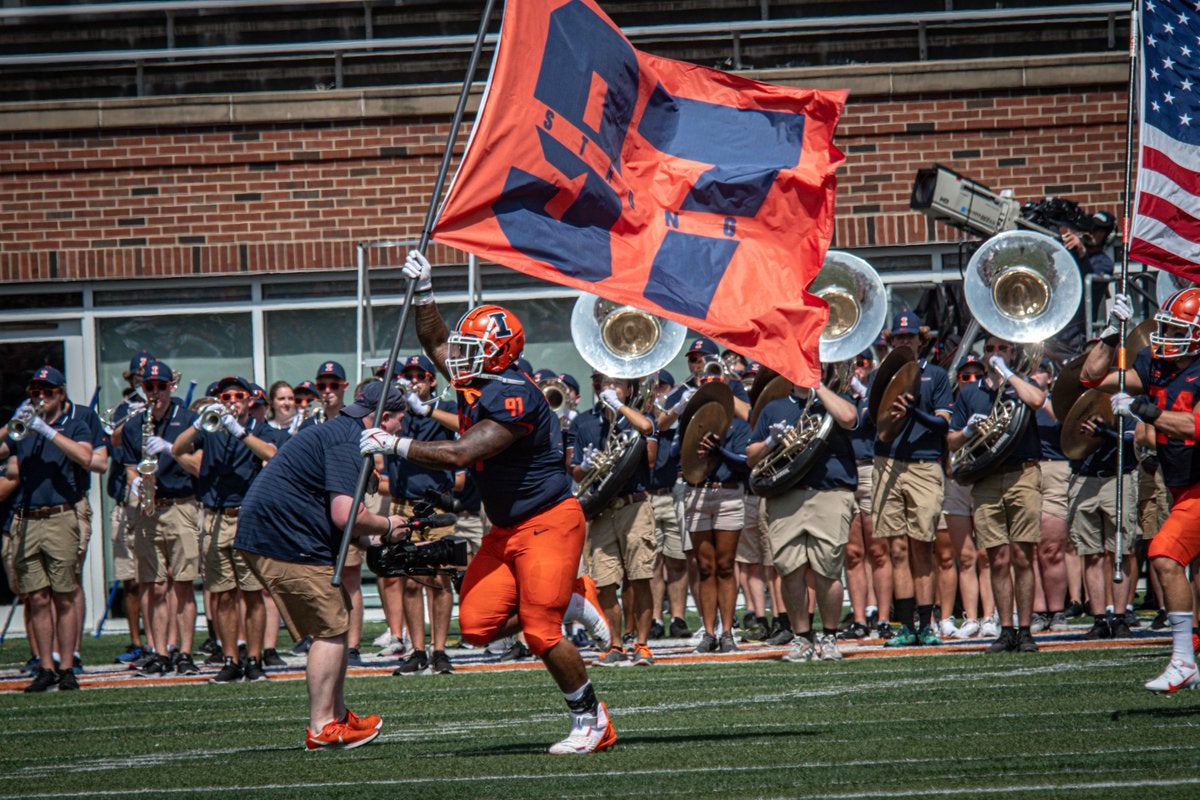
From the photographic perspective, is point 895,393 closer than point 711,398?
Yes

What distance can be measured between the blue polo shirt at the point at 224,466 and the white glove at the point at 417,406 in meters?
1.16

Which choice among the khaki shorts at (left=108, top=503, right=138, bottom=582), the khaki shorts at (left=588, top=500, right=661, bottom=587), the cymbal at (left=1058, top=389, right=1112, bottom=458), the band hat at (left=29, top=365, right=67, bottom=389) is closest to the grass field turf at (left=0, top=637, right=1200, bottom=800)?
the khaki shorts at (left=588, top=500, right=661, bottom=587)

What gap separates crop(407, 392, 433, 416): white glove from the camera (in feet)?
39.4

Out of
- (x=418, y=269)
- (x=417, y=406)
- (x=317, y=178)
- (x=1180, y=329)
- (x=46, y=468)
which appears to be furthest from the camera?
(x=317, y=178)

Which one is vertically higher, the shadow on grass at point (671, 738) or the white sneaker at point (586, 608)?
the white sneaker at point (586, 608)

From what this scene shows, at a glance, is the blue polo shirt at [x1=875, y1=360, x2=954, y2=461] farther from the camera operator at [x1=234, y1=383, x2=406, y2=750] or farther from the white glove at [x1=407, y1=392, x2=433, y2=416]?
the camera operator at [x1=234, y1=383, x2=406, y2=750]

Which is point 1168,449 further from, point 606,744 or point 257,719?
point 257,719

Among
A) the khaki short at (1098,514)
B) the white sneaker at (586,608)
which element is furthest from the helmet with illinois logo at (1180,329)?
the khaki short at (1098,514)

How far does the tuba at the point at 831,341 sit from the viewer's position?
451 inches

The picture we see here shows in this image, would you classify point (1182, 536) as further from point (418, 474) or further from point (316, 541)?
point (418, 474)

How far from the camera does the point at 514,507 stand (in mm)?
7520

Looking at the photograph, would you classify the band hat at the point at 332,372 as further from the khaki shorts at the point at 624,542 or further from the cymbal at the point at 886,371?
the cymbal at the point at 886,371

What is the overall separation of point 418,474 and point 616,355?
191 centimetres

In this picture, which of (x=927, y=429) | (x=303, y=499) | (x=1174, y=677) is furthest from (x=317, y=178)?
(x=1174, y=677)
